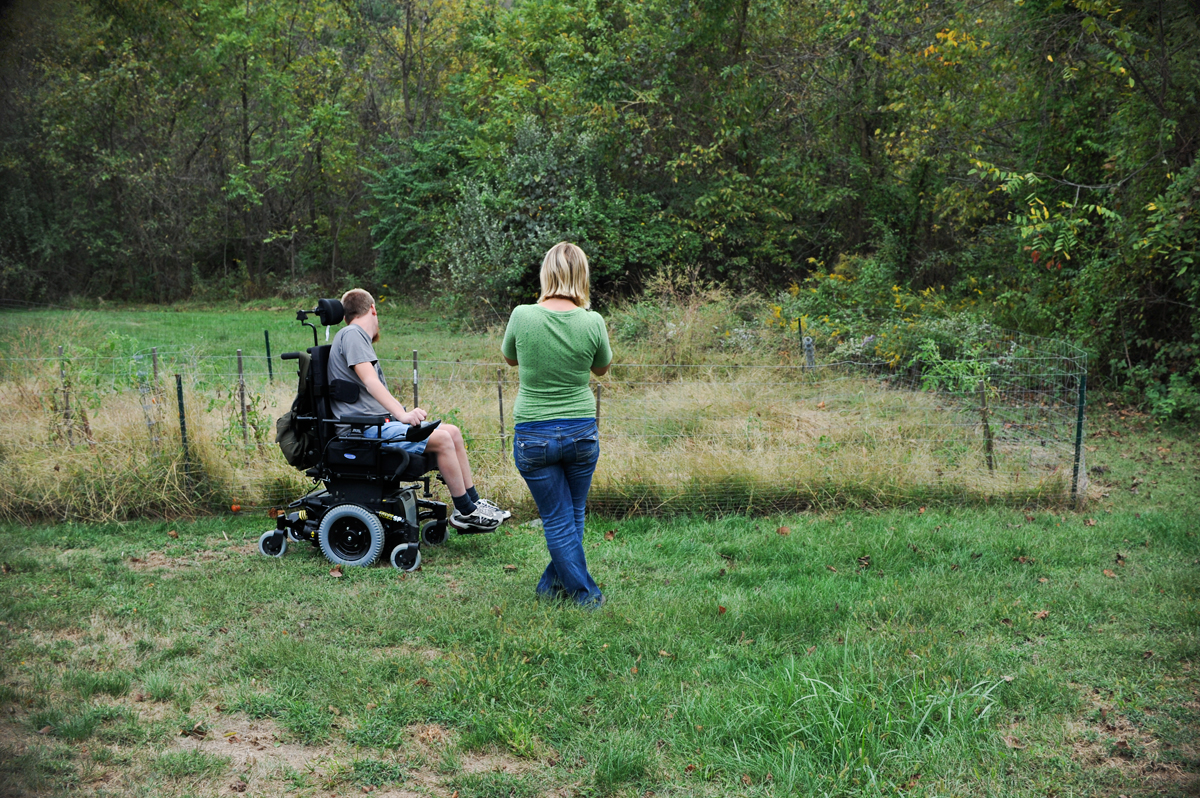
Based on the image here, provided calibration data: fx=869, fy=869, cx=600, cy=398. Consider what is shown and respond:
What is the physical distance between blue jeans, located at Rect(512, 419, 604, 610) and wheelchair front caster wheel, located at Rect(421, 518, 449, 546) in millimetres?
1372

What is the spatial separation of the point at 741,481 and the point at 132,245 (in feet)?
77.9

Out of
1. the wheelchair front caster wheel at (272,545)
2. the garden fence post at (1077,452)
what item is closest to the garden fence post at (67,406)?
the wheelchair front caster wheel at (272,545)

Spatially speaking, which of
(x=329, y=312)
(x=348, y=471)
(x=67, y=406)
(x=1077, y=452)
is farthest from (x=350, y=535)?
(x=1077, y=452)

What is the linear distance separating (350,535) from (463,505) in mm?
718

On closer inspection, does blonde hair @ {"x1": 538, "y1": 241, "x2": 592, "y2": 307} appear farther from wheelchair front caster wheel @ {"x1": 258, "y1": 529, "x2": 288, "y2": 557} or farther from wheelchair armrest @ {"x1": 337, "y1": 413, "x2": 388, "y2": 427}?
wheelchair front caster wheel @ {"x1": 258, "y1": 529, "x2": 288, "y2": 557}

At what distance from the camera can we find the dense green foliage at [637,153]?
35.4 feet

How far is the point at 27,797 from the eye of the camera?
81cm

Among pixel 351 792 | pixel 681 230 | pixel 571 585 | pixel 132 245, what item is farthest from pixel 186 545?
pixel 132 245

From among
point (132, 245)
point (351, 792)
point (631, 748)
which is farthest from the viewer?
point (132, 245)

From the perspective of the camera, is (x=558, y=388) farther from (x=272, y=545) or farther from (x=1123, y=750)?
(x=1123, y=750)

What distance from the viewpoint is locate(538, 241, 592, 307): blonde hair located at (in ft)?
14.4

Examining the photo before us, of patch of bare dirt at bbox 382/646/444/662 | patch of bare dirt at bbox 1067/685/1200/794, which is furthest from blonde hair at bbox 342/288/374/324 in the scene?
patch of bare dirt at bbox 1067/685/1200/794

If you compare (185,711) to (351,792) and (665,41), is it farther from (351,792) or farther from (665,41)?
(665,41)

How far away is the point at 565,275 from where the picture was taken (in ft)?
14.3
